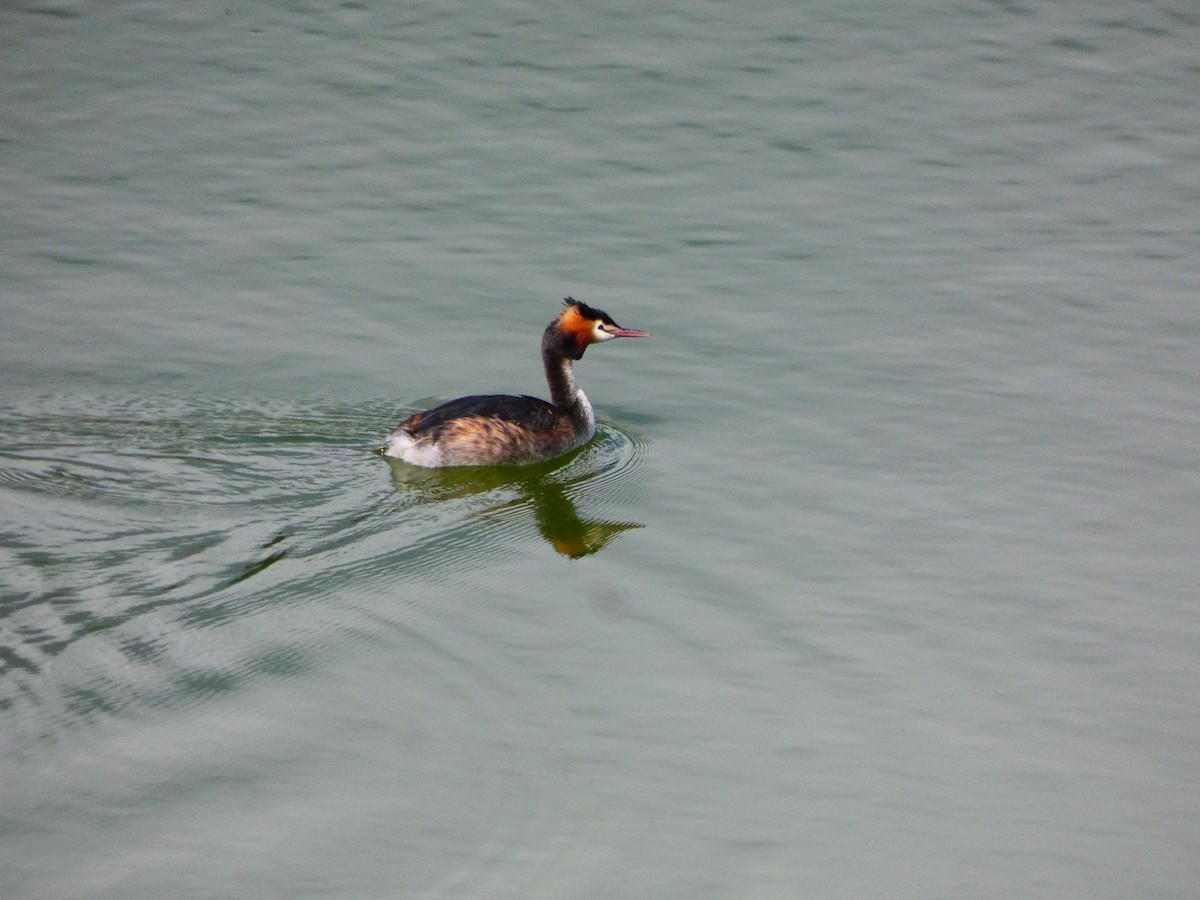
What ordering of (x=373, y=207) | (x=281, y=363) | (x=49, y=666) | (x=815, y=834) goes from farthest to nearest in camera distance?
(x=373, y=207) < (x=281, y=363) < (x=49, y=666) < (x=815, y=834)

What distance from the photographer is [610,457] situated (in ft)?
32.2

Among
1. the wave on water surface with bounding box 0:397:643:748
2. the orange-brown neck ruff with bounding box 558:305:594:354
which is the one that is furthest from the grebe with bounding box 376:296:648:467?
the wave on water surface with bounding box 0:397:643:748

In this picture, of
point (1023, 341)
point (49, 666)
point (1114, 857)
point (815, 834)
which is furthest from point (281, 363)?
point (1114, 857)

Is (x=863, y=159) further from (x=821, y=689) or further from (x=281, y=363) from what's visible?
(x=821, y=689)

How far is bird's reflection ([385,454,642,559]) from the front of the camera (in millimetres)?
8750

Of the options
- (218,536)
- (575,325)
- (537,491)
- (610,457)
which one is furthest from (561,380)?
(218,536)

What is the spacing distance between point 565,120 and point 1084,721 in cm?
871

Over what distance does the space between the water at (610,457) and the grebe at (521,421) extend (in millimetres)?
173

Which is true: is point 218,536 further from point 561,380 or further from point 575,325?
point 575,325

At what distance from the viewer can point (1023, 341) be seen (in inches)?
428

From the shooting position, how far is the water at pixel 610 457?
6.19 m

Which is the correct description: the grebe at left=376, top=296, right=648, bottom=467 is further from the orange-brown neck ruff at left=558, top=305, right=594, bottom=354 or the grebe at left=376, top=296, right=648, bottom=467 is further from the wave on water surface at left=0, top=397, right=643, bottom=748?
the wave on water surface at left=0, top=397, right=643, bottom=748

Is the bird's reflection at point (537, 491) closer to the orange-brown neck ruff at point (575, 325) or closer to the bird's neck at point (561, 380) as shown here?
the bird's neck at point (561, 380)

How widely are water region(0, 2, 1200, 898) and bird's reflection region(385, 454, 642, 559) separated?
0.04 m
